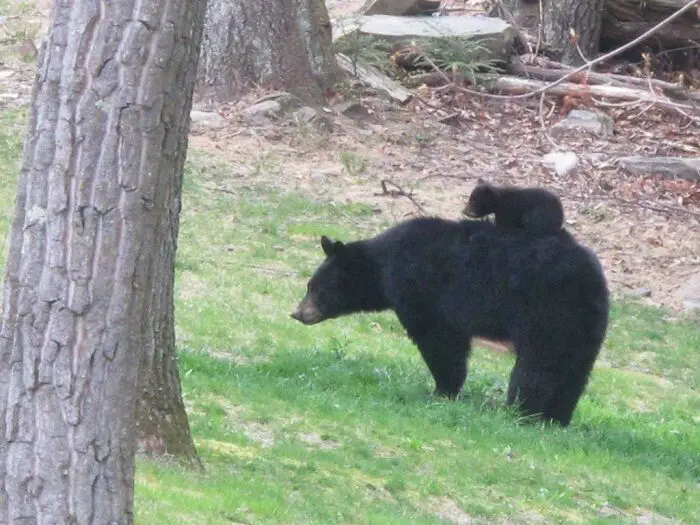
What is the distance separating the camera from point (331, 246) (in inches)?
467

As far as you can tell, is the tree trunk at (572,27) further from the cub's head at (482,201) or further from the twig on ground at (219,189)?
the cub's head at (482,201)

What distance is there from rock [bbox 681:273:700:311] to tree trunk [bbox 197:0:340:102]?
7148 millimetres

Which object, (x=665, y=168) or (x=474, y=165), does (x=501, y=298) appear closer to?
(x=474, y=165)

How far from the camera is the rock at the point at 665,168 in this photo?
69.8 feet

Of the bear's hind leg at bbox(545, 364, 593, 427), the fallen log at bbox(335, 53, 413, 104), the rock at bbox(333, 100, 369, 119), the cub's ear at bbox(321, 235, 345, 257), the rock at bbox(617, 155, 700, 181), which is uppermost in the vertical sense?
the fallen log at bbox(335, 53, 413, 104)

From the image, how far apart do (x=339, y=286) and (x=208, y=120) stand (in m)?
8.87

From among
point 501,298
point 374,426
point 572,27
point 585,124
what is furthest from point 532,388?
point 572,27

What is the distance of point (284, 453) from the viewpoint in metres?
8.45

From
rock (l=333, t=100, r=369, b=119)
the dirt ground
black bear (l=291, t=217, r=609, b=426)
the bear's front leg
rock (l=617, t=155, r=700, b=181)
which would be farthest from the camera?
rock (l=333, t=100, r=369, b=119)

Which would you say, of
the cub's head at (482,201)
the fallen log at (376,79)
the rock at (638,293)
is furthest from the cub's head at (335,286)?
the fallen log at (376,79)

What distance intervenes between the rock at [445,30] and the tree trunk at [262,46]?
208 centimetres

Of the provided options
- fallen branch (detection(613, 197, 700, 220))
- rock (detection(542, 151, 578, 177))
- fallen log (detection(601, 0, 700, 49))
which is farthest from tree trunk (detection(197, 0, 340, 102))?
fallen log (detection(601, 0, 700, 49))

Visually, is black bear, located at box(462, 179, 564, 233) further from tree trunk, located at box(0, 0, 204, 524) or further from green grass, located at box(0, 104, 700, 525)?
tree trunk, located at box(0, 0, 204, 524)

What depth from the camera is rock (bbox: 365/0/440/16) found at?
25.7 meters
